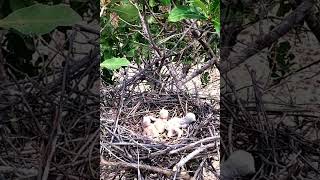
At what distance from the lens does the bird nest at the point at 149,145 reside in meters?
0.79

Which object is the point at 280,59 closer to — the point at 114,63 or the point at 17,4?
the point at 114,63

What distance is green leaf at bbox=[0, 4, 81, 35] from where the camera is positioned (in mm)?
279

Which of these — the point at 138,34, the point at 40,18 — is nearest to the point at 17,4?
the point at 40,18

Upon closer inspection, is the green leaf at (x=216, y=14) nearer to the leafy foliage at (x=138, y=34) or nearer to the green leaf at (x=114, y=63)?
the leafy foliage at (x=138, y=34)

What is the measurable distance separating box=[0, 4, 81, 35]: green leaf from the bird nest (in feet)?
1.69

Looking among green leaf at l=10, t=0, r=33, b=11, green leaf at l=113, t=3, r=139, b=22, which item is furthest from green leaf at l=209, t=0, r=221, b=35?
green leaf at l=10, t=0, r=33, b=11

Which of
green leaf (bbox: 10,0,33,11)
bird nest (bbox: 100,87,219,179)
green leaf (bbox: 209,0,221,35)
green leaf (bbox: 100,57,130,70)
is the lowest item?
bird nest (bbox: 100,87,219,179)

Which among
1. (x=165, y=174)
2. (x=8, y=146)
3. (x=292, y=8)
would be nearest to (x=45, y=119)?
(x=8, y=146)

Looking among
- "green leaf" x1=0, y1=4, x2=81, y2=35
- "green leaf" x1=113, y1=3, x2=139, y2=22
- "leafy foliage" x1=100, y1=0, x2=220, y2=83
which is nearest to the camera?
"green leaf" x1=0, y1=4, x2=81, y2=35

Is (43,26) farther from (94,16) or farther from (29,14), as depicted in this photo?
(94,16)

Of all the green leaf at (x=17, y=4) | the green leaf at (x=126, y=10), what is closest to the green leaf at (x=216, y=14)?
the green leaf at (x=126, y=10)

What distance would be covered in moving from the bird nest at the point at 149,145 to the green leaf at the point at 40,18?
51 centimetres

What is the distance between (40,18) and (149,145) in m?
0.56

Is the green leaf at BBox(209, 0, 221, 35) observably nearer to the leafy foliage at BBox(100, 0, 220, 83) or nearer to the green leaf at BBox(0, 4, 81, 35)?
the leafy foliage at BBox(100, 0, 220, 83)
